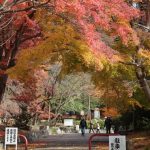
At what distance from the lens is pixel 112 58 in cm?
1395

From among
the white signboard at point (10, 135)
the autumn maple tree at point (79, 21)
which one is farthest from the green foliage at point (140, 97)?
the white signboard at point (10, 135)

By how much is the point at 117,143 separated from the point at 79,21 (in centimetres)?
375

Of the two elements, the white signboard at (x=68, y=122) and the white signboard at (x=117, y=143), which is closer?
the white signboard at (x=117, y=143)

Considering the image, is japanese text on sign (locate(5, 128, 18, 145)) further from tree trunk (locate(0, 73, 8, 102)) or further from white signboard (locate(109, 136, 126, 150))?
white signboard (locate(109, 136, 126, 150))

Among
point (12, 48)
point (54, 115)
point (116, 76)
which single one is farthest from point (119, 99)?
point (54, 115)

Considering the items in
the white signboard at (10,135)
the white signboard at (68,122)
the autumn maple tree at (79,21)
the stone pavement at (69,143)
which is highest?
the autumn maple tree at (79,21)

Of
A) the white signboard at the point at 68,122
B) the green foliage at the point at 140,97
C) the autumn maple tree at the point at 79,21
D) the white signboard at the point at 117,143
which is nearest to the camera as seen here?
the white signboard at the point at 117,143

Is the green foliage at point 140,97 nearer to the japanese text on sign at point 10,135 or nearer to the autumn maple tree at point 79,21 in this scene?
the autumn maple tree at point 79,21

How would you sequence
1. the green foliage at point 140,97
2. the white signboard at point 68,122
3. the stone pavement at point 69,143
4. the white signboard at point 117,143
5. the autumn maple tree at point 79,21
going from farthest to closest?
the white signboard at point 68,122
the green foliage at point 140,97
the stone pavement at point 69,143
the autumn maple tree at point 79,21
the white signboard at point 117,143

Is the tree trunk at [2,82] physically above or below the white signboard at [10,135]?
above

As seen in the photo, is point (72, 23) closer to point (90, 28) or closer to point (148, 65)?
point (90, 28)

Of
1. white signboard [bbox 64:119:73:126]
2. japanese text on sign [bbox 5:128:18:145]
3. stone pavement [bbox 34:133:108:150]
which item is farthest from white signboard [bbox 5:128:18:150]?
white signboard [bbox 64:119:73:126]

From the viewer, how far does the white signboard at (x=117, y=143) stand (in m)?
11.1

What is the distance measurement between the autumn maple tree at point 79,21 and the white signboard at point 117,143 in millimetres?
2947
